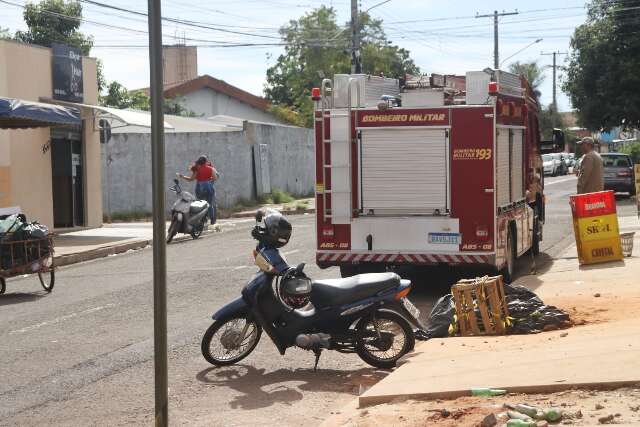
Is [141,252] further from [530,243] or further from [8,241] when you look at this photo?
[530,243]

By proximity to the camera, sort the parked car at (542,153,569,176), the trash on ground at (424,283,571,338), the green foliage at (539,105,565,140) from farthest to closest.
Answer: the green foliage at (539,105,565,140)
the parked car at (542,153,569,176)
the trash on ground at (424,283,571,338)

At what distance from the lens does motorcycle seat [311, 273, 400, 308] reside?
29.6 feet

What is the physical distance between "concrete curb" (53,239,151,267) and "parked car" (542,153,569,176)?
45.5 m

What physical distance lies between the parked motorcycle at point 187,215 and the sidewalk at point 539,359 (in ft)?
38.5

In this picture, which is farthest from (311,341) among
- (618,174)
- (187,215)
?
(618,174)

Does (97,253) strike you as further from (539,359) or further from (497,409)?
(497,409)

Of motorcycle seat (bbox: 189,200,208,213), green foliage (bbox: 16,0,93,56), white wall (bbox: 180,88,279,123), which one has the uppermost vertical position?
green foliage (bbox: 16,0,93,56)

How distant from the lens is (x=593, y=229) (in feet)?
50.2

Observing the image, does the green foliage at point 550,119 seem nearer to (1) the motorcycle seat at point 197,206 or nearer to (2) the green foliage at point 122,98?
(2) the green foliage at point 122,98

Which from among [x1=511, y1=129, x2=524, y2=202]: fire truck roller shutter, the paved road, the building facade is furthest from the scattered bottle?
the building facade

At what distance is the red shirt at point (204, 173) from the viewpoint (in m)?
24.9

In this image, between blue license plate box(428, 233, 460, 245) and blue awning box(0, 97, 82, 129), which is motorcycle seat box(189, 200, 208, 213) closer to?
blue awning box(0, 97, 82, 129)

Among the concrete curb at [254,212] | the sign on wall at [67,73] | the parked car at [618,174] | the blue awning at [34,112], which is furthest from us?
the parked car at [618,174]

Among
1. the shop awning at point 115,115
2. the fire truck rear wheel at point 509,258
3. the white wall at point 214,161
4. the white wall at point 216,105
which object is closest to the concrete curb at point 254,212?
the white wall at point 214,161
